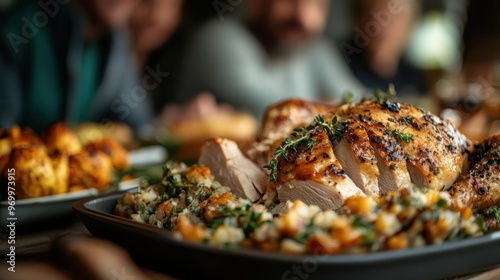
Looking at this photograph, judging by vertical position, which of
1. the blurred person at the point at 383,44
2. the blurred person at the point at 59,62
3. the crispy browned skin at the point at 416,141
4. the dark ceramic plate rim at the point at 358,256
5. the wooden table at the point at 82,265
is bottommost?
the wooden table at the point at 82,265

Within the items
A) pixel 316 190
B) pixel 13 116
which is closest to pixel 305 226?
pixel 316 190

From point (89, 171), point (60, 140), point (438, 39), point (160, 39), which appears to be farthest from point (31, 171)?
point (438, 39)

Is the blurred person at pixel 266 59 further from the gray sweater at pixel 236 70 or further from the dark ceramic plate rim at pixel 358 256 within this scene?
the dark ceramic plate rim at pixel 358 256

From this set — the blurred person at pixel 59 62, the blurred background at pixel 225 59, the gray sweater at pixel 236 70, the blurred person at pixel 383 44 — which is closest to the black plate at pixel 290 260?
the blurred background at pixel 225 59

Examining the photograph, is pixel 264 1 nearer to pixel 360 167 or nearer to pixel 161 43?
pixel 161 43

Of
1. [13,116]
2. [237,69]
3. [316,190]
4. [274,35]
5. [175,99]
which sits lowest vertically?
[316,190]

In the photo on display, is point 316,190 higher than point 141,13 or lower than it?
lower

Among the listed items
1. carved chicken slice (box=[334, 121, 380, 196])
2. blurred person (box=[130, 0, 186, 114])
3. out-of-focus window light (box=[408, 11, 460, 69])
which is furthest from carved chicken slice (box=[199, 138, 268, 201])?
out-of-focus window light (box=[408, 11, 460, 69])
